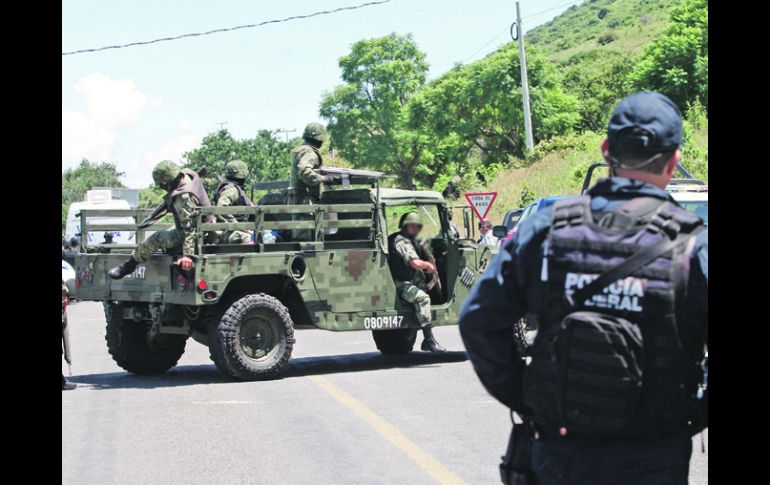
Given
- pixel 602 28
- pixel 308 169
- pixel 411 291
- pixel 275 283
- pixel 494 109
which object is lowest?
pixel 411 291

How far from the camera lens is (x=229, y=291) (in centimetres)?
1180

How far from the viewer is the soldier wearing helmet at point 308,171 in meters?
12.3

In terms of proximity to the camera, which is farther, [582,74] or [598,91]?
[582,74]

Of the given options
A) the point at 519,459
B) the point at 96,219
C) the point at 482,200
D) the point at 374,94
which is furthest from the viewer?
the point at 374,94

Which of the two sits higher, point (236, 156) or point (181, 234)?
point (236, 156)

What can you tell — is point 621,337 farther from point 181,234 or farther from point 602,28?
point 602,28

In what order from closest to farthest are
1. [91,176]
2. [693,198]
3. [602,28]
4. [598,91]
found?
[693,198], [598,91], [91,176], [602,28]

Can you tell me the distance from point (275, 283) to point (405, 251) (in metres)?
1.44

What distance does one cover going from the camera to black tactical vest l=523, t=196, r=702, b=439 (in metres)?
3.17

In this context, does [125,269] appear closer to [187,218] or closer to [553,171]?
[187,218]

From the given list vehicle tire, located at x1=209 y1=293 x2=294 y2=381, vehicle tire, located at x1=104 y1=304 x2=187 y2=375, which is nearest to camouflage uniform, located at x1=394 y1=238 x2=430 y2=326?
vehicle tire, located at x1=209 y1=293 x2=294 y2=381

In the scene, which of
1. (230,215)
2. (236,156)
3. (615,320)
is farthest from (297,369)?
(236,156)

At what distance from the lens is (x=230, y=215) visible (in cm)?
1234

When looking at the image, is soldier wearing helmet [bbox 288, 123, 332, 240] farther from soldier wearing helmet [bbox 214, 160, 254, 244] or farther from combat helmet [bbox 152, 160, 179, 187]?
combat helmet [bbox 152, 160, 179, 187]
